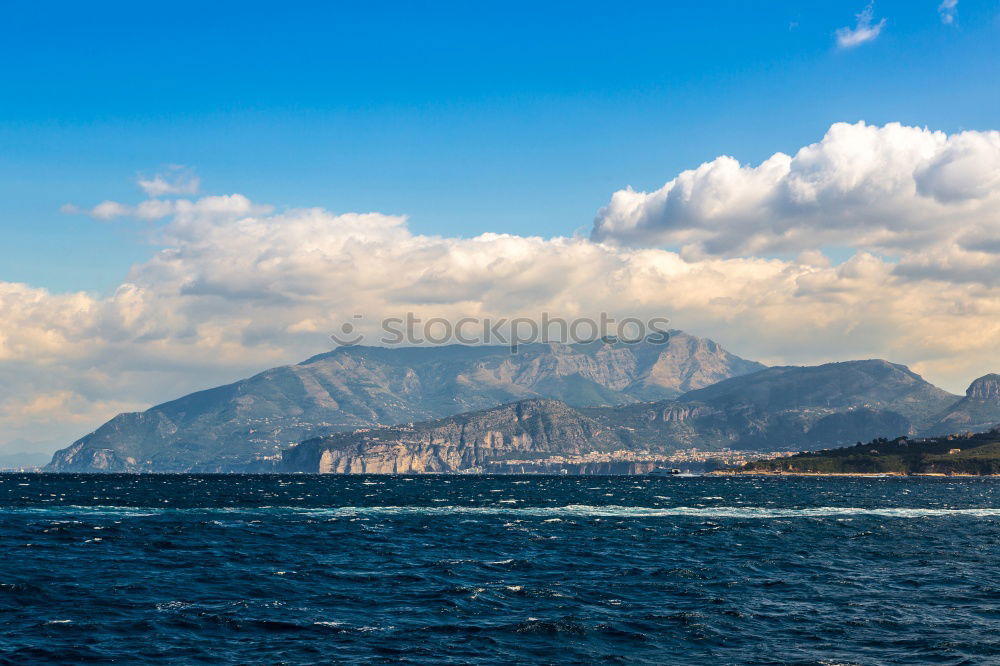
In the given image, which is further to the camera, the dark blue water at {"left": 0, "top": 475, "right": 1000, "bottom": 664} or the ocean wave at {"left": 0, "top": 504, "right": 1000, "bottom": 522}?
the ocean wave at {"left": 0, "top": 504, "right": 1000, "bottom": 522}

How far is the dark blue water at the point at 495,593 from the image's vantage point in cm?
5125

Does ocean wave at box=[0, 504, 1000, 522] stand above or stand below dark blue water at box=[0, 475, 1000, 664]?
below

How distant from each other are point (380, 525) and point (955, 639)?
9458 cm

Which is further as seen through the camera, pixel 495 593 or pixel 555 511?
pixel 555 511

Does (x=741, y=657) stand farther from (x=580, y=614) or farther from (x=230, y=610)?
(x=230, y=610)

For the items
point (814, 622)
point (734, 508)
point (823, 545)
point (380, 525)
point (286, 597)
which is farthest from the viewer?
point (734, 508)

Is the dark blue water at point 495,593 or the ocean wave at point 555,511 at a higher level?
the dark blue water at point 495,593

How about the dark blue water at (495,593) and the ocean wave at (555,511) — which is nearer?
the dark blue water at (495,593)

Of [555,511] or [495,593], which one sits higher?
[495,593]

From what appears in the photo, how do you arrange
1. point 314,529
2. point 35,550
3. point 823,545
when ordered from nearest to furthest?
point 35,550 < point 823,545 < point 314,529

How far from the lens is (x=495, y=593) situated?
230 feet

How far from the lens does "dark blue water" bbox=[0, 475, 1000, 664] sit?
51250 millimetres

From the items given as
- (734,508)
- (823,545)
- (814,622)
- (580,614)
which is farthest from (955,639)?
(734,508)

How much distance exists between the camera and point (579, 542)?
109 m
